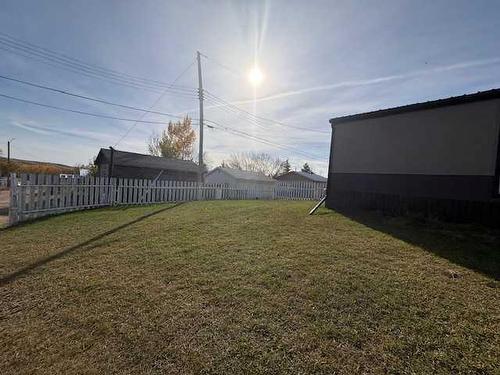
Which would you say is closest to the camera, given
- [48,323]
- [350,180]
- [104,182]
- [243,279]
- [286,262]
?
[48,323]

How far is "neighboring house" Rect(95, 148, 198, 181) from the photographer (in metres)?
24.7

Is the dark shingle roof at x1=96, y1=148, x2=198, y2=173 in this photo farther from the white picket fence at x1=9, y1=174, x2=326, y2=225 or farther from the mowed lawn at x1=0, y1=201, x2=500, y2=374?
the mowed lawn at x1=0, y1=201, x2=500, y2=374

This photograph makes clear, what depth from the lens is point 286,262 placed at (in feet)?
14.4

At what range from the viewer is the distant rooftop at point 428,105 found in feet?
22.5

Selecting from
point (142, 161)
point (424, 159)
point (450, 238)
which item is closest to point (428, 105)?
point (424, 159)

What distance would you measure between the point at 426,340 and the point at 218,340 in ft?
5.99

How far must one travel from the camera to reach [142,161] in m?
26.5

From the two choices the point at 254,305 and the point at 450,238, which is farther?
the point at 450,238

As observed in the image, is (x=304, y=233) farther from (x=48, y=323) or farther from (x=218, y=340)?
(x=48, y=323)

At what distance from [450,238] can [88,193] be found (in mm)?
11672

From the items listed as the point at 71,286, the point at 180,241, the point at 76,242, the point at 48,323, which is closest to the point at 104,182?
the point at 76,242

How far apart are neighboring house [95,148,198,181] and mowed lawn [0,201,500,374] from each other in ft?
65.0

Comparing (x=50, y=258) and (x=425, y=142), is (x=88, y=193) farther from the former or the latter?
(x=425, y=142)

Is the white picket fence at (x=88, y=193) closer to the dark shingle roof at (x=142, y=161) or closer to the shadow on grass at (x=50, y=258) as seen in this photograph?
the shadow on grass at (x=50, y=258)
